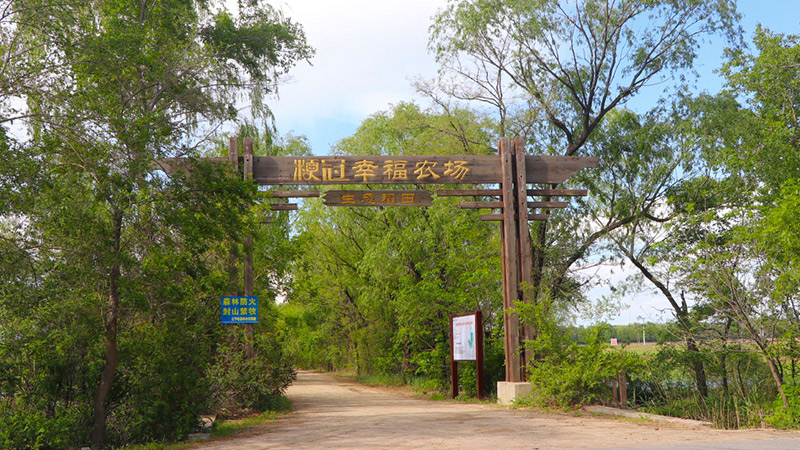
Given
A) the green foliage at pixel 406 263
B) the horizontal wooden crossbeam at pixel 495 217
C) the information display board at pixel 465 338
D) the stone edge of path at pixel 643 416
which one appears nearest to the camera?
the stone edge of path at pixel 643 416

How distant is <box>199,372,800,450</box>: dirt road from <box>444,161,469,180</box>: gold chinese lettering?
4.90 m

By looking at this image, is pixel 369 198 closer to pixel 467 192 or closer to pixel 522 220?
pixel 467 192

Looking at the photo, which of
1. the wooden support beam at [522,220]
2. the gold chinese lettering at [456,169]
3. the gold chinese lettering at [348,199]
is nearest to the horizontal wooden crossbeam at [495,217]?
the wooden support beam at [522,220]

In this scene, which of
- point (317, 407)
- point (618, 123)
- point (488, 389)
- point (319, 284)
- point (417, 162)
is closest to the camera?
point (417, 162)

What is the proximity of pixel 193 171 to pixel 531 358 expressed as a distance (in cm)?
764

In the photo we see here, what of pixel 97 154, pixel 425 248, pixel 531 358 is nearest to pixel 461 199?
pixel 425 248

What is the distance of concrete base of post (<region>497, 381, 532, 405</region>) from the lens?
1349cm

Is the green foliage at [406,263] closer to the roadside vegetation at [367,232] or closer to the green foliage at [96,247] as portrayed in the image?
the roadside vegetation at [367,232]

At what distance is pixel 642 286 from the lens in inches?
755

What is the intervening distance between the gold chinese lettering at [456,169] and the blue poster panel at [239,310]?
4.85 m

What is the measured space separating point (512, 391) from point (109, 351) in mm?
7774

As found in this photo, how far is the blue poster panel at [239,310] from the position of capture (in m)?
12.2

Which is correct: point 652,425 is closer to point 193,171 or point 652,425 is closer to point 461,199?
point 193,171

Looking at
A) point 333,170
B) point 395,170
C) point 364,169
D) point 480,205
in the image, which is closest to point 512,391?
point 480,205
